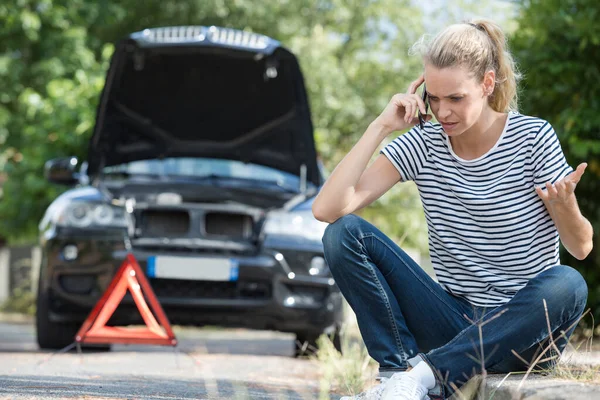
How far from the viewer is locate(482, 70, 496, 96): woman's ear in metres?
3.64

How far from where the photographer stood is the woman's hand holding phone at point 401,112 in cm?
388

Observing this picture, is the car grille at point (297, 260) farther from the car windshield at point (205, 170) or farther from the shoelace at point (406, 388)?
the shoelace at point (406, 388)

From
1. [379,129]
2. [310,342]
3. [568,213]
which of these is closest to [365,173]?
[379,129]

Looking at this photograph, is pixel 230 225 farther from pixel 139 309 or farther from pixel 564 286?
pixel 564 286

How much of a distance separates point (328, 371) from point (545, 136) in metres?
1.63

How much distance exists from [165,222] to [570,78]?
9.52ft

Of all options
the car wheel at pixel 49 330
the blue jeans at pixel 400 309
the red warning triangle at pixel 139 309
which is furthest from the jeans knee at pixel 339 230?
the car wheel at pixel 49 330

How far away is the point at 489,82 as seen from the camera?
366 centimetres

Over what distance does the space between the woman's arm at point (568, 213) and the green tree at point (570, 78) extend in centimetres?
339

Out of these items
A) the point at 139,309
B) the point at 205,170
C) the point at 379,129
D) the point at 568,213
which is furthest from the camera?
the point at 205,170

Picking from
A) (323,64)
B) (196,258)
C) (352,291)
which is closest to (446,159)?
(352,291)

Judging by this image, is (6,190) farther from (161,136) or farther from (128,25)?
(128,25)

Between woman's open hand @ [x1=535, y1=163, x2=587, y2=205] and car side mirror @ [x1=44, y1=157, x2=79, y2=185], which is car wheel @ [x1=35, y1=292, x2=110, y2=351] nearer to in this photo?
car side mirror @ [x1=44, y1=157, x2=79, y2=185]

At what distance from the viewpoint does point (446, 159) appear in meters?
3.80
